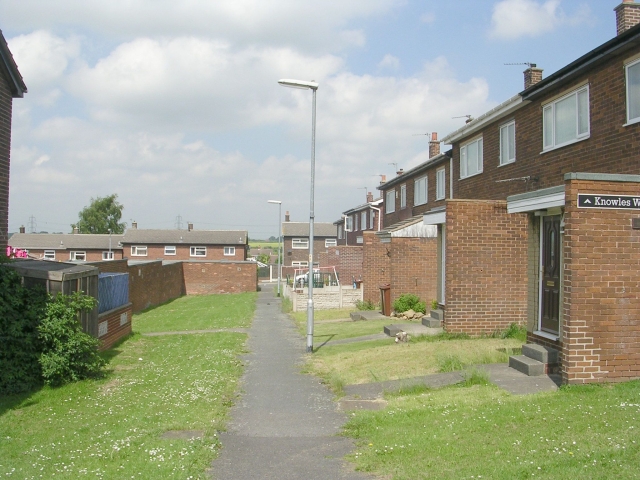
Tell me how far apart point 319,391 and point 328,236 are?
72404 mm

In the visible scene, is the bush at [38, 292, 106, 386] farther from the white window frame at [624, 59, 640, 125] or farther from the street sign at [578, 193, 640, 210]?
the white window frame at [624, 59, 640, 125]

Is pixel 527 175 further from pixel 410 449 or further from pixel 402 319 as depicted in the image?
pixel 410 449

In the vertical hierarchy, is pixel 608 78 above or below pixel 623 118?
above

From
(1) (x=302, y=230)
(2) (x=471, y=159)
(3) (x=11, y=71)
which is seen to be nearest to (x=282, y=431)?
(3) (x=11, y=71)

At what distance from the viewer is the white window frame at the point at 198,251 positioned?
6675 cm

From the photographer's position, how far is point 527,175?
1609cm

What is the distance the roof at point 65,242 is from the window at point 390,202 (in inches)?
1504

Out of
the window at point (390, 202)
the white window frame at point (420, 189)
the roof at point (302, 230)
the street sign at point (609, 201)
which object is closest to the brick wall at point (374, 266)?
the white window frame at point (420, 189)

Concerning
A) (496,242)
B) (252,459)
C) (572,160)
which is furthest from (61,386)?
(572,160)

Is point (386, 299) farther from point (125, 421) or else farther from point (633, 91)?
point (125, 421)

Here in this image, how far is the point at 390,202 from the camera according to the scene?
36.9 meters

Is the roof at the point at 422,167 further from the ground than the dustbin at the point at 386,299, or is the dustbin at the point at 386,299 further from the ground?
the roof at the point at 422,167

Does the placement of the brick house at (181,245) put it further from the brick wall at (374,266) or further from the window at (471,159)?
the window at (471,159)

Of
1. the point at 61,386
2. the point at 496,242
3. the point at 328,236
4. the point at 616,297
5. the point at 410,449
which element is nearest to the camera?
the point at 410,449
